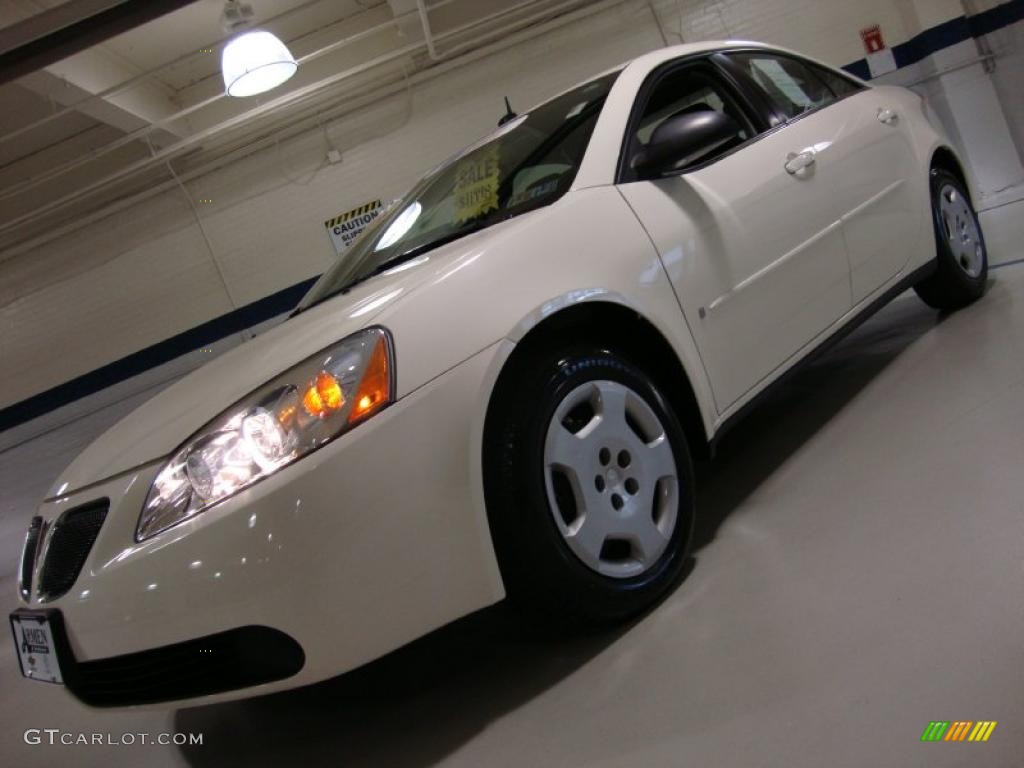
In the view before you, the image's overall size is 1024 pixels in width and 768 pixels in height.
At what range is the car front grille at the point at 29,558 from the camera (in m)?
1.79

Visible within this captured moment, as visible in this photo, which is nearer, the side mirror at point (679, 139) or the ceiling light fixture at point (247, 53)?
the side mirror at point (679, 139)

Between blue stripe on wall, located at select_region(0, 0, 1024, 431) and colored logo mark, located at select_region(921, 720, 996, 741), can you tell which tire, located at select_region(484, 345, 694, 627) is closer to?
colored logo mark, located at select_region(921, 720, 996, 741)

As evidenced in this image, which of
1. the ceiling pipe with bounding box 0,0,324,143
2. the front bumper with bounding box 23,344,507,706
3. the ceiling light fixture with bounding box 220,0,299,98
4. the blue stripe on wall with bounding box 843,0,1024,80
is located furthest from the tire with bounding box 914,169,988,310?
the ceiling pipe with bounding box 0,0,324,143

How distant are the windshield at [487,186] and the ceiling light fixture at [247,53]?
249cm

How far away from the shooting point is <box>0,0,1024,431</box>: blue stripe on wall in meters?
7.60

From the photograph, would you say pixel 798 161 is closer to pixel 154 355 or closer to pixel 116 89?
pixel 116 89

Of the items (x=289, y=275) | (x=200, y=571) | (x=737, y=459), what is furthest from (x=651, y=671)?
(x=289, y=275)

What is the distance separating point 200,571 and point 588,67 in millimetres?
7177

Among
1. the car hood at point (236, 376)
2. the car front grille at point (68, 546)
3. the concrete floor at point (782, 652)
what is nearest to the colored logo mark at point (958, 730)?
the concrete floor at point (782, 652)

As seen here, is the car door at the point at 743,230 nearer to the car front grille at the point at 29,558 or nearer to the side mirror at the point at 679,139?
the side mirror at the point at 679,139

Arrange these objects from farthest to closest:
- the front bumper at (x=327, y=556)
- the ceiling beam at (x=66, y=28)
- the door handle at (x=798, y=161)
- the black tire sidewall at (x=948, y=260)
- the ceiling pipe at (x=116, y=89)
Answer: the ceiling pipe at (x=116, y=89), the ceiling beam at (x=66, y=28), the black tire sidewall at (x=948, y=260), the door handle at (x=798, y=161), the front bumper at (x=327, y=556)

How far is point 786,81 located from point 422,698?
2329 millimetres

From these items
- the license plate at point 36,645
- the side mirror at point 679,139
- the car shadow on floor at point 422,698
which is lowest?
the car shadow on floor at point 422,698

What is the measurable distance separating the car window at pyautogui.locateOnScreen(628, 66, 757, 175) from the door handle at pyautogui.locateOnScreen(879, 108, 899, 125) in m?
0.79
